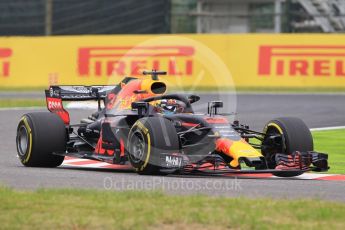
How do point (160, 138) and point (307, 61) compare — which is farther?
point (307, 61)

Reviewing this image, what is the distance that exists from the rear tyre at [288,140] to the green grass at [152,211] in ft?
9.96

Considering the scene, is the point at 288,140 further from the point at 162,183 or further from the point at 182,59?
the point at 182,59

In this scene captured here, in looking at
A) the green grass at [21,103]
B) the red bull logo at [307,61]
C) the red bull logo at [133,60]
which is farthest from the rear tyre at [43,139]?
the red bull logo at [307,61]

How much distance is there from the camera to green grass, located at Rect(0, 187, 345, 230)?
7.40 metres

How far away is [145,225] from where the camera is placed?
7348 mm

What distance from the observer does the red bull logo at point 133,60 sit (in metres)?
30.1

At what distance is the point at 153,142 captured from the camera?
1098 cm

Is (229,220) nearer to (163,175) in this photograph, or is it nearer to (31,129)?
(163,175)

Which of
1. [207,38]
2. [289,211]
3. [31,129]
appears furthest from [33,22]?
[289,211]

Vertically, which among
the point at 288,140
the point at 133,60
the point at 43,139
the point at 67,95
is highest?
the point at 133,60

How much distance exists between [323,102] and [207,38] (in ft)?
21.1

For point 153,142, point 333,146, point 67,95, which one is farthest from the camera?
point 333,146

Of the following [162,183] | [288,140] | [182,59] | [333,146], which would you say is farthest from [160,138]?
[182,59]

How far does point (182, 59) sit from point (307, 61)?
13.3 feet
